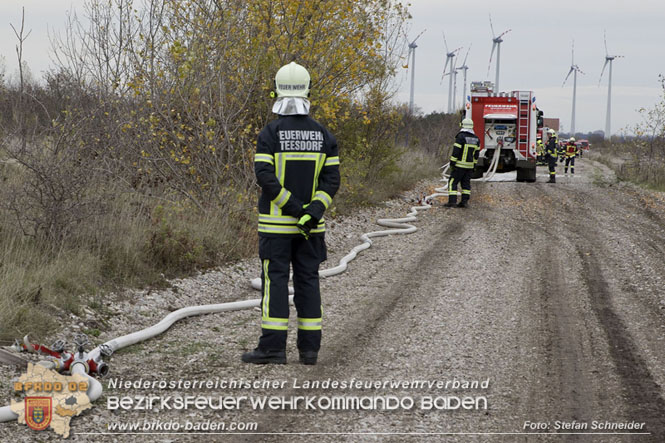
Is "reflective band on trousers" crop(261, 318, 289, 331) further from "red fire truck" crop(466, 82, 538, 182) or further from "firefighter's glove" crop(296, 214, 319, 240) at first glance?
"red fire truck" crop(466, 82, 538, 182)

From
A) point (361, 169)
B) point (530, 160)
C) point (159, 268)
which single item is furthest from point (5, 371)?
point (530, 160)

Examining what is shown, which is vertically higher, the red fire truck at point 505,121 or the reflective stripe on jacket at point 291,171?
the red fire truck at point 505,121

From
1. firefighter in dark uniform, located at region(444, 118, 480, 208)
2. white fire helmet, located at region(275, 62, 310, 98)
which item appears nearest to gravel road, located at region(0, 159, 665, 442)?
white fire helmet, located at region(275, 62, 310, 98)

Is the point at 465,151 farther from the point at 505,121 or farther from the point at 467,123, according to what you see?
the point at 505,121

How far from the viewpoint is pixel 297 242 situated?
5387mm

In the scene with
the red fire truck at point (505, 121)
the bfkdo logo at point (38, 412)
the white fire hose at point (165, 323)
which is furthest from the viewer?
the red fire truck at point (505, 121)

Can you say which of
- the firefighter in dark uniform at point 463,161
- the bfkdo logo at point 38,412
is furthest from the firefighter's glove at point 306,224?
the firefighter in dark uniform at point 463,161

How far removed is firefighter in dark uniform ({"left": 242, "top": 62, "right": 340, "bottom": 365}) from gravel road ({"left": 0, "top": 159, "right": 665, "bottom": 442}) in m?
0.27

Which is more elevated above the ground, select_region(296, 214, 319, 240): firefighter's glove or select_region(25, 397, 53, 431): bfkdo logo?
select_region(296, 214, 319, 240): firefighter's glove

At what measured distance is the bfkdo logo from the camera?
399 cm

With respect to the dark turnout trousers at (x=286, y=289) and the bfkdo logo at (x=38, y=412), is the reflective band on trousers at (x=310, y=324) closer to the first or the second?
the dark turnout trousers at (x=286, y=289)

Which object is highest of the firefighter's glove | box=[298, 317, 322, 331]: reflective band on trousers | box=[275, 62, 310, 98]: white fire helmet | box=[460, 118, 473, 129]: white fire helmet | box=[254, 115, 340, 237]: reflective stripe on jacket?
box=[460, 118, 473, 129]: white fire helmet

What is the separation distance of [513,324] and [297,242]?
2.43 meters

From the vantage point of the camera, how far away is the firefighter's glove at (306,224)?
5098mm
